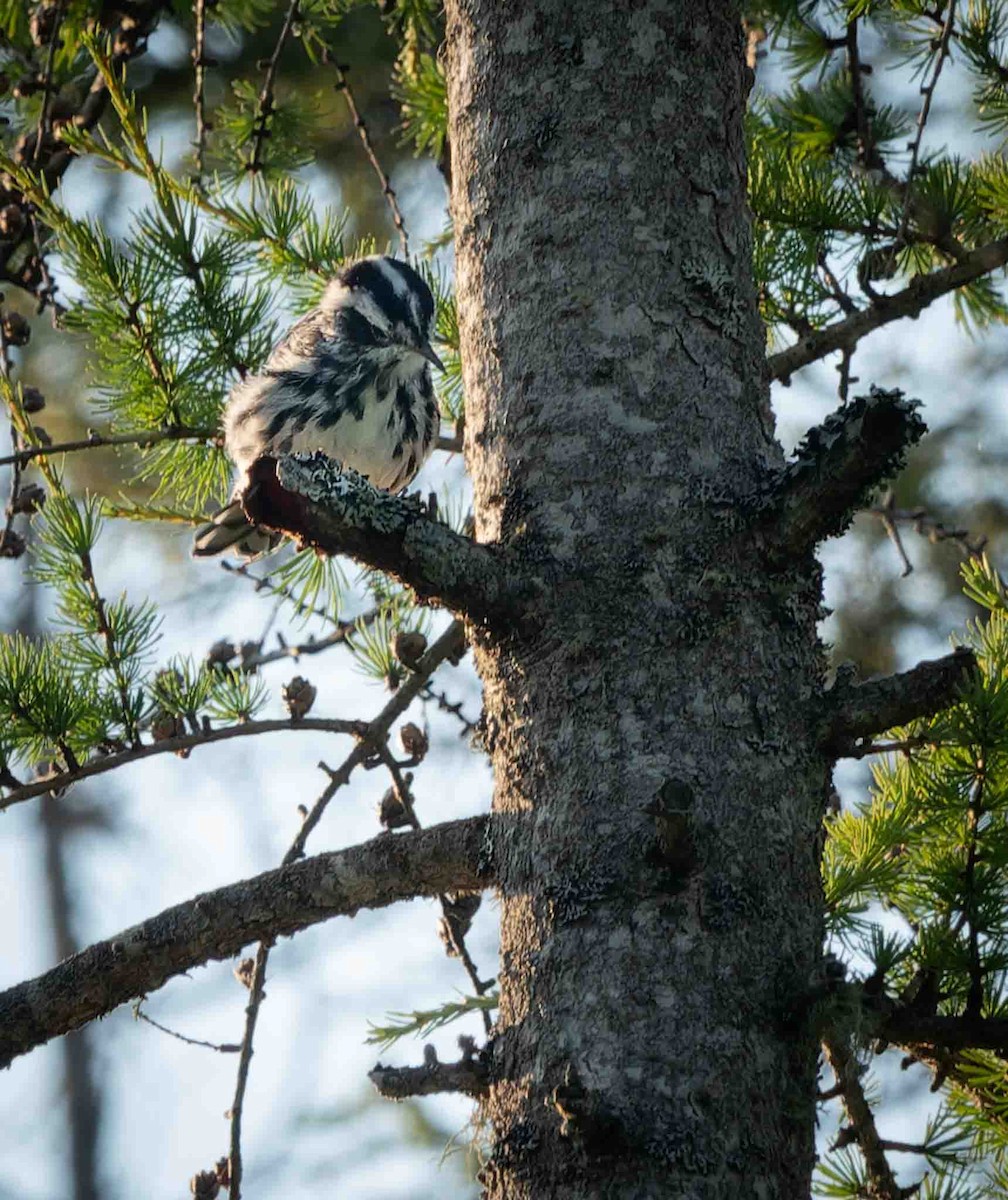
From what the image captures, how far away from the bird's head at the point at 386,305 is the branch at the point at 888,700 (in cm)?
157

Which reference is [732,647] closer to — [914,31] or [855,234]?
[855,234]

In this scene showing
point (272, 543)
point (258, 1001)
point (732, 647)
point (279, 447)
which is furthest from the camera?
point (272, 543)

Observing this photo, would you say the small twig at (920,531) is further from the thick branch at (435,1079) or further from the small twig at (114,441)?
the thick branch at (435,1079)

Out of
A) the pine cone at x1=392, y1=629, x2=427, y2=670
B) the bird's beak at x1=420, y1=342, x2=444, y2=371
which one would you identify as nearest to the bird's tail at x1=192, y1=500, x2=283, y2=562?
A: the bird's beak at x1=420, y1=342, x2=444, y2=371

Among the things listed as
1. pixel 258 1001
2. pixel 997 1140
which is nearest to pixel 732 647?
pixel 997 1140

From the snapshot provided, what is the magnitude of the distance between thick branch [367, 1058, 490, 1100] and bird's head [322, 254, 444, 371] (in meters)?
1.73

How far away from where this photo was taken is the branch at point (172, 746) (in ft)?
6.97

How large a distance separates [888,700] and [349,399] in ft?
6.78

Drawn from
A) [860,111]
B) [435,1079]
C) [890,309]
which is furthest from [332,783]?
[860,111]

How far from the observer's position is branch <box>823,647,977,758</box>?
159cm

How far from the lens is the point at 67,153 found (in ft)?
9.32

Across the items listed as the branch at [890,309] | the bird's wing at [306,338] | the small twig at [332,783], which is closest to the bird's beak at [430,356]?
the bird's wing at [306,338]

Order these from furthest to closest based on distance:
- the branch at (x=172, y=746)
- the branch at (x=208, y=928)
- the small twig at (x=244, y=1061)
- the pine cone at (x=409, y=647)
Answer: the pine cone at (x=409, y=647) < the branch at (x=172, y=746) < the small twig at (x=244, y=1061) < the branch at (x=208, y=928)

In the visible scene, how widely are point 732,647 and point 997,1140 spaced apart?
0.73 metres
